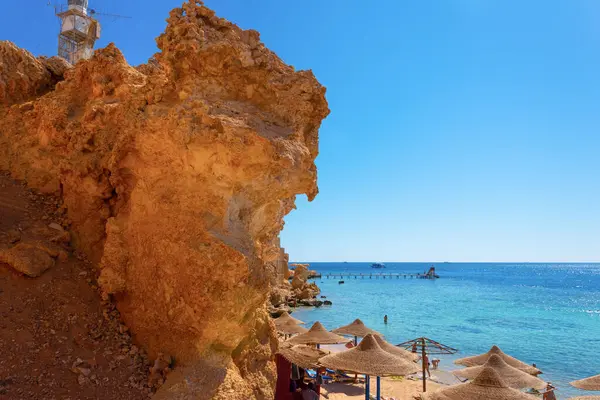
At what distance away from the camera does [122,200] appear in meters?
7.38

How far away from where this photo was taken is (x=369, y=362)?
35.2 feet

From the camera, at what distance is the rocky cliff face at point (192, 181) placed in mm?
6074

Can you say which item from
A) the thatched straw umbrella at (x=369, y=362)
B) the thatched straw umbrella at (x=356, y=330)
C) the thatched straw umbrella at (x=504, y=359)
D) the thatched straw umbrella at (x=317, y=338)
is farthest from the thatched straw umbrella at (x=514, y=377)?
the thatched straw umbrella at (x=356, y=330)

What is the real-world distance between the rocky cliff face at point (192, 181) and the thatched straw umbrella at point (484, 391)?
165 inches

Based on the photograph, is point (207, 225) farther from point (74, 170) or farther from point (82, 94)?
point (82, 94)

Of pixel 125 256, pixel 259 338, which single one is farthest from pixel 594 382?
pixel 125 256

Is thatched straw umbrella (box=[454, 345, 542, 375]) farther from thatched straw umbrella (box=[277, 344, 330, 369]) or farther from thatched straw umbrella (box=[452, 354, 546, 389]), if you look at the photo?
thatched straw umbrella (box=[277, 344, 330, 369])

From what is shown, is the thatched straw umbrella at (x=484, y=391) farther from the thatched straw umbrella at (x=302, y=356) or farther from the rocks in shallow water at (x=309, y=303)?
the rocks in shallow water at (x=309, y=303)

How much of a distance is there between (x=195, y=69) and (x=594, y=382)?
13294 millimetres

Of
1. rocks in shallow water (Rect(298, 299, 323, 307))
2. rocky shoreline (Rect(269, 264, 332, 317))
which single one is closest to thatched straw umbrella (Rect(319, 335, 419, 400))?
rocky shoreline (Rect(269, 264, 332, 317))

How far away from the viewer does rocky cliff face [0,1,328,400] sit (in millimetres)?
6074

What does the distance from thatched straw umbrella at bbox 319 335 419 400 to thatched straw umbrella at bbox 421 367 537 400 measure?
1.56 m

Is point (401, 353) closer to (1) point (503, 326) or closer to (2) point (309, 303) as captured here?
(1) point (503, 326)

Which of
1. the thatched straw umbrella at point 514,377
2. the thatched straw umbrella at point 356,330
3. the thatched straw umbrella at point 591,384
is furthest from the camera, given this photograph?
the thatched straw umbrella at point 356,330
